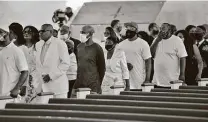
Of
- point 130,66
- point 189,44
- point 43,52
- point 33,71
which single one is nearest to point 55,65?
point 43,52

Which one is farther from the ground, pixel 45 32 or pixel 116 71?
pixel 45 32

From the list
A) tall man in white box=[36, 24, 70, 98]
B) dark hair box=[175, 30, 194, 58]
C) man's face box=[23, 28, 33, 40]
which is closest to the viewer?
tall man in white box=[36, 24, 70, 98]

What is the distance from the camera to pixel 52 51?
611cm

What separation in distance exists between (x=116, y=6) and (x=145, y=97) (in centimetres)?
743

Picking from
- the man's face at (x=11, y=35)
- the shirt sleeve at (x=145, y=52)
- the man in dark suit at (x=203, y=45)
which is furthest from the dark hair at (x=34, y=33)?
the man in dark suit at (x=203, y=45)

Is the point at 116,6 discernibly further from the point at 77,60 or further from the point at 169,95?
the point at 169,95

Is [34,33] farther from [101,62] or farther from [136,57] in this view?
[136,57]

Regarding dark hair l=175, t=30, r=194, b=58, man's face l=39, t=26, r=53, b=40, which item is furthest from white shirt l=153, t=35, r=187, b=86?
man's face l=39, t=26, r=53, b=40

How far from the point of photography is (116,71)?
6387 mm

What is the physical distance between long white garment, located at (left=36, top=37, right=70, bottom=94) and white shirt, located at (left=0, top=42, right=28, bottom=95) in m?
0.63

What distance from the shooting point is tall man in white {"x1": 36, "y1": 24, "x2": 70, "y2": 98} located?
6.09 m

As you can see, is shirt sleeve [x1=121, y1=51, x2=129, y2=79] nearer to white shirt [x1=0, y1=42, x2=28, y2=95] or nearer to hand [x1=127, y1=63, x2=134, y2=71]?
hand [x1=127, y1=63, x2=134, y2=71]

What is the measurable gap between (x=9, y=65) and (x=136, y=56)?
1.88 metres

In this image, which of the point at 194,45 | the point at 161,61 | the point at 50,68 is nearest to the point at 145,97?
the point at 50,68
